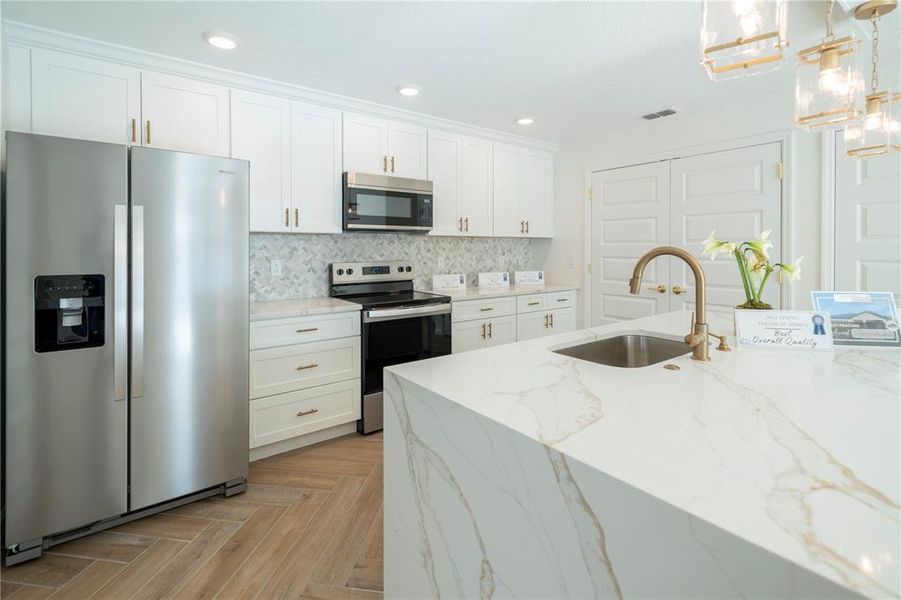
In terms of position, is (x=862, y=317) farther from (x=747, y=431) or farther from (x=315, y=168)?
(x=315, y=168)

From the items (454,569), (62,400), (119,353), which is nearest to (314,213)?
(119,353)

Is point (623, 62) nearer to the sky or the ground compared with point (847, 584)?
nearer to the sky

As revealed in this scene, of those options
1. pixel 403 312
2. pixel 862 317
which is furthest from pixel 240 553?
pixel 862 317

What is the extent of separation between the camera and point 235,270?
2.32m

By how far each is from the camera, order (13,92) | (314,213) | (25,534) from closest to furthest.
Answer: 1. (25,534)
2. (13,92)
3. (314,213)

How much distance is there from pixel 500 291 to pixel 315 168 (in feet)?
6.23

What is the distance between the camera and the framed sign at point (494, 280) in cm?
444

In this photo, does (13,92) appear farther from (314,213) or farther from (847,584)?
(847,584)

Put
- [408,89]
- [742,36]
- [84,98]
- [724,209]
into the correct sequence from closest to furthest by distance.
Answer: [742,36] → [84,98] → [408,89] → [724,209]

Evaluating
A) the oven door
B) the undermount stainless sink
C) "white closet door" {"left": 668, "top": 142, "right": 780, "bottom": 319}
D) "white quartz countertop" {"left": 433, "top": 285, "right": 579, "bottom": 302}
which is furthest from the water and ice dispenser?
"white closet door" {"left": 668, "top": 142, "right": 780, "bottom": 319}

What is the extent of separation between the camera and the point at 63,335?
191cm

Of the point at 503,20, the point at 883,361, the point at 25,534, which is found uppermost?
the point at 503,20

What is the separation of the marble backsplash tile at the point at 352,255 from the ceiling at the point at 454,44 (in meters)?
1.08

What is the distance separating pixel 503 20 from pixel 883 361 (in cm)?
207
